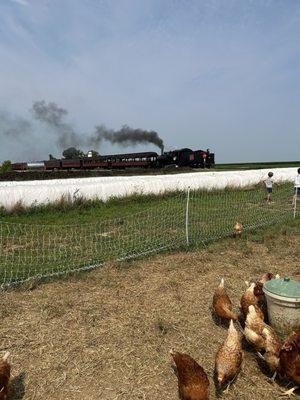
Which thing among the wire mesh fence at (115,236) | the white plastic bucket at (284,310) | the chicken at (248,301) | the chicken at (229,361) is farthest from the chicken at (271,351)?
the wire mesh fence at (115,236)

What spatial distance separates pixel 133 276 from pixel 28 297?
1.52 meters

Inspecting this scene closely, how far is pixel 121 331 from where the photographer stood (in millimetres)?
4219

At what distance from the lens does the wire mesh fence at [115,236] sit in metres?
6.66

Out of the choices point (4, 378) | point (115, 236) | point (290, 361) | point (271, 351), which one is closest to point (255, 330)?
point (271, 351)

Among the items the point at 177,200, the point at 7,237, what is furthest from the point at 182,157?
the point at 7,237

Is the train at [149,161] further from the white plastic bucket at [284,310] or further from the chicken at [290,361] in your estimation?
the chicken at [290,361]

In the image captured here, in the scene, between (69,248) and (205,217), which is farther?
(205,217)

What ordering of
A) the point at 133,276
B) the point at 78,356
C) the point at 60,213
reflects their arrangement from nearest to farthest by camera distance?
the point at 78,356 < the point at 133,276 < the point at 60,213

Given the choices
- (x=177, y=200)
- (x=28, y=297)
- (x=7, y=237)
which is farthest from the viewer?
(x=177, y=200)

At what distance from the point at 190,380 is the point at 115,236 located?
5746mm

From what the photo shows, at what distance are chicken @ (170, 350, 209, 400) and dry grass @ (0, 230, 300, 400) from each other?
216 millimetres

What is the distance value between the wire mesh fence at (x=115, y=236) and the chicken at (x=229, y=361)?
126 inches

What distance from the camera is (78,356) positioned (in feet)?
12.4

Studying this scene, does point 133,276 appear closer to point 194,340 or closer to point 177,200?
point 194,340
